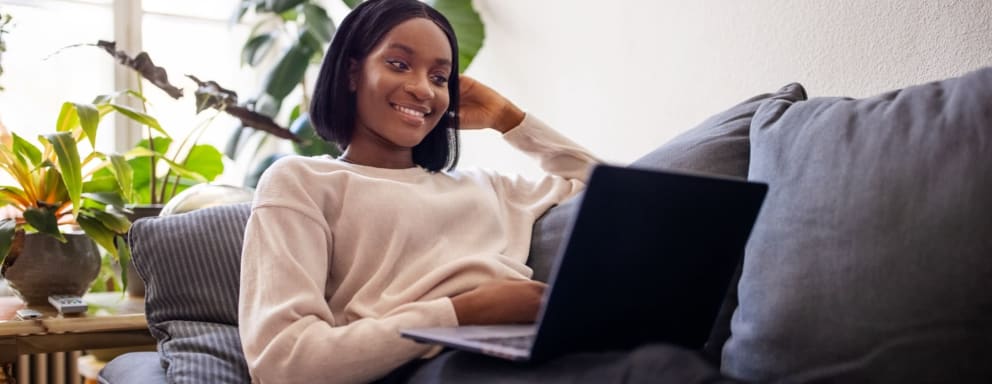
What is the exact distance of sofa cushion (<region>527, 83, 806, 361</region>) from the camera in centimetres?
112

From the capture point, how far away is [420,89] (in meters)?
1.31

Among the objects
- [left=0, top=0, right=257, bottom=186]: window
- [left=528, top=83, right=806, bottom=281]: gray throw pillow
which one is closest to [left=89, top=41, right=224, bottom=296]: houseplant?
[left=0, top=0, right=257, bottom=186]: window

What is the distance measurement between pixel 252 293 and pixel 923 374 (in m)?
0.72

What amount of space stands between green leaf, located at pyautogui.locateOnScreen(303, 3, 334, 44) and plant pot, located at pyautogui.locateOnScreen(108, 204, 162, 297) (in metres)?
0.72

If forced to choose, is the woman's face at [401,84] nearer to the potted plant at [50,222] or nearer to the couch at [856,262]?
the couch at [856,262]

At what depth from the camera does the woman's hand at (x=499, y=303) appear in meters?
1.09

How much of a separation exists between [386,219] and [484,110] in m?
0.41

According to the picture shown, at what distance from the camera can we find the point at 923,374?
0.83 meters

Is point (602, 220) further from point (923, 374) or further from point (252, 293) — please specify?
point (252, 293)

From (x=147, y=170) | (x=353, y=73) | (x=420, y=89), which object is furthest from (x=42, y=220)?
(x=420, y=89)

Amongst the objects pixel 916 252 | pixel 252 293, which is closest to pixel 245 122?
pixel 252 293

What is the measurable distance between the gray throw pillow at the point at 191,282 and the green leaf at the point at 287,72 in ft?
3.67

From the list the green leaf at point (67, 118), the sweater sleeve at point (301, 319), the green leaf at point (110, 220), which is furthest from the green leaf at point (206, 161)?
the sweater sleeve at point (301, 319)

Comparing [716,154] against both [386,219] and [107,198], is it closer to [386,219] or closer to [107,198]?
[386,219]
